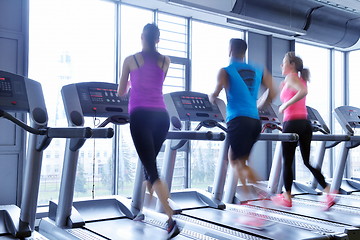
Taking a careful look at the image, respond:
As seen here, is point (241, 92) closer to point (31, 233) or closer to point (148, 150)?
point (148, 150)

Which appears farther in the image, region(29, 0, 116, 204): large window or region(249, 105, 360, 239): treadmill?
region(29, 0, 116, 204): large window

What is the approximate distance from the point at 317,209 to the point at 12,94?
3208mm

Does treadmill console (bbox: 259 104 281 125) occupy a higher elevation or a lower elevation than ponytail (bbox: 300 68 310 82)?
lower

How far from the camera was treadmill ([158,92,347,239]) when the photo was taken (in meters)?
3.24

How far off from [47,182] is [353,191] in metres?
4.26

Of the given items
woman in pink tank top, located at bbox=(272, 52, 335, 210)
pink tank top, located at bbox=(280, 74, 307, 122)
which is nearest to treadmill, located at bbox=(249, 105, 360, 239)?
woman in pink tank top, located at bbox=(272, 52, 335, 210)

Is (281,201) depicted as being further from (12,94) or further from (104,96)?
(12,94)

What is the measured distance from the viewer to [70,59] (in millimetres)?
5305

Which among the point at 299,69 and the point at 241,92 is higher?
the point at 299,69

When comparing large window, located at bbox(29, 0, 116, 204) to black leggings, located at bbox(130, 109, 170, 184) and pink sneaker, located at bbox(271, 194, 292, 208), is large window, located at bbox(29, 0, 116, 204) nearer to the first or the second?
pink sneaker, located at bbox(271, 194, 292, 208)

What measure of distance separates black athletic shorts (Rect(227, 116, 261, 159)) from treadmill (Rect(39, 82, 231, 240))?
358mm

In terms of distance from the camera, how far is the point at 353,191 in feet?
19.7

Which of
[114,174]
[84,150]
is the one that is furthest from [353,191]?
[84,150]

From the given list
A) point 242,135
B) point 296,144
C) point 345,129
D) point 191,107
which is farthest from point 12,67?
point 345,129
